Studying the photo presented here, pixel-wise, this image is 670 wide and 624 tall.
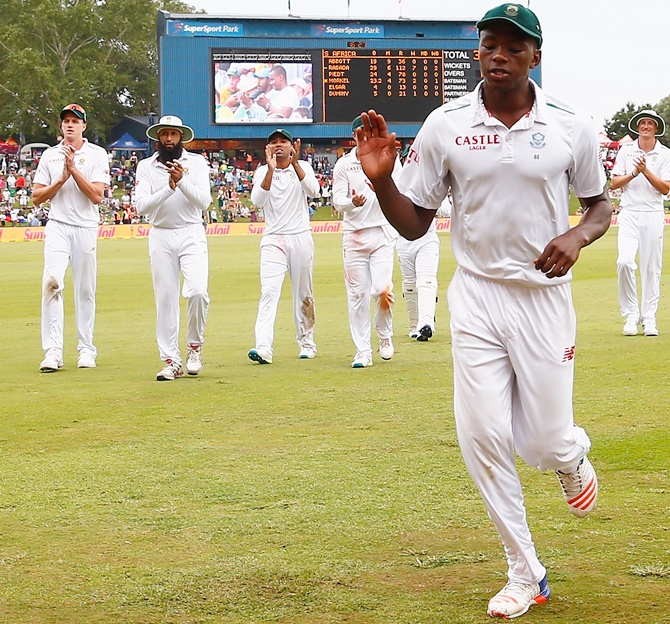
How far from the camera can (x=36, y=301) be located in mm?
20875

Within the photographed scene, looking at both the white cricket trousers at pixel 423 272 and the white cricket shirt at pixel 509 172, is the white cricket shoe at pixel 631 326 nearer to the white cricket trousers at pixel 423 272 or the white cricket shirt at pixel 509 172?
the white cricket trousers at pixel 423 272

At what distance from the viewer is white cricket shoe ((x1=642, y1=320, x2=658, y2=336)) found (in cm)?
1415

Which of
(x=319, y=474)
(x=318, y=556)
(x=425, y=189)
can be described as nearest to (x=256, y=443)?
(x=319, y=474)

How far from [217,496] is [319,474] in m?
0.75

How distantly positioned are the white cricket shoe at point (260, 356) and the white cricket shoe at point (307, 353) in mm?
529

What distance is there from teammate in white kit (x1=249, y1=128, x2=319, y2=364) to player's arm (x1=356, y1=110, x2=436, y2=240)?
7662 mm

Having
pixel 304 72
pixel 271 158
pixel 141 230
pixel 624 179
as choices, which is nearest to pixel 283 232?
pixel 271 158

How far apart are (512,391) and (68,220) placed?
8331mm

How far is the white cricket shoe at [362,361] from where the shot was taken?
12289 millimetres

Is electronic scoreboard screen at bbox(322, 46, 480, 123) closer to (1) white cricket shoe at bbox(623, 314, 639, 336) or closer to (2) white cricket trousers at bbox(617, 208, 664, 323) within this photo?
(2) white cricket trousers at bbox(617, 208, 664, 323)

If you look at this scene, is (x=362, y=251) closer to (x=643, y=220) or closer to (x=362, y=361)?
(x=362, y=361)

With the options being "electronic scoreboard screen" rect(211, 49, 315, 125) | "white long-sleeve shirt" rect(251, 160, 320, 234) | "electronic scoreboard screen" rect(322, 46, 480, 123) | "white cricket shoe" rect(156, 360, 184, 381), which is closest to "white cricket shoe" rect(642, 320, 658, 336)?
"white long-sleeve shirt" rect(251, 160, 320, 234)

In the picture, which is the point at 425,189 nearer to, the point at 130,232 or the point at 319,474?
the point at 319,474

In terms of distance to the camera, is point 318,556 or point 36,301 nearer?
point 318,556
